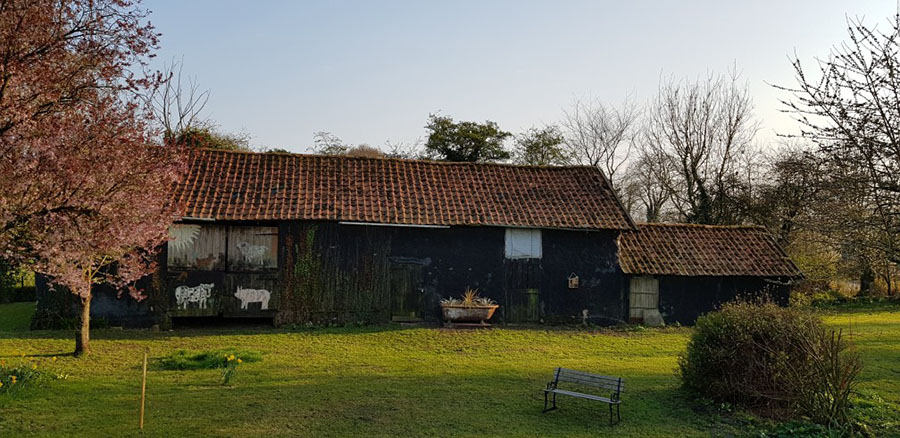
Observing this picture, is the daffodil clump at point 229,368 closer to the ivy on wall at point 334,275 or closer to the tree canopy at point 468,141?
the ivy on wall at point 334,275

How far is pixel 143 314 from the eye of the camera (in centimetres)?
1648

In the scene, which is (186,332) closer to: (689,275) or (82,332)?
(82,332)

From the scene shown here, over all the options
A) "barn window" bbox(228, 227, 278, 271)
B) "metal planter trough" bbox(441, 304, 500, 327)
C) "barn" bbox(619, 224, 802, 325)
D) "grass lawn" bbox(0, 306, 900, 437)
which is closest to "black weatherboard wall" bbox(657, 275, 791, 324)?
"barn" bbox(619, 224, 802, 325)

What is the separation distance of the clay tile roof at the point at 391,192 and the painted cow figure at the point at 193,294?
193 centimetres

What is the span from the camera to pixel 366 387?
35.3 ft

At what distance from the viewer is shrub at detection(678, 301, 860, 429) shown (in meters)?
8.62

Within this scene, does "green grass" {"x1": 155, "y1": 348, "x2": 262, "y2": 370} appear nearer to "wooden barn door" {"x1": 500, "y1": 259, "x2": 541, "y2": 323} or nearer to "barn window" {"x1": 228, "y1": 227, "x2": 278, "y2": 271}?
"barn window" {"x1": 228, "y1": 227, "x2": 278, "y2": 271}

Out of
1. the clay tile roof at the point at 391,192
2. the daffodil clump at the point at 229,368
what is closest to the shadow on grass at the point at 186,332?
the clay tile roof at the point at 391,192

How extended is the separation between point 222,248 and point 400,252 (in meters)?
4.80

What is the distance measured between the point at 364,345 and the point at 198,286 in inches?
200

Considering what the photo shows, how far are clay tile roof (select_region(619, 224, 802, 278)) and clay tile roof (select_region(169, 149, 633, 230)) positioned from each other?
1.43 m

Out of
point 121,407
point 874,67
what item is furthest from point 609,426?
point 121,407

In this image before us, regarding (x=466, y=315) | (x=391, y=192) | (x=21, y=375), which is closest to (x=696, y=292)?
(x=466, y=315)

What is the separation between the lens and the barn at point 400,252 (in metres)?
16.8
